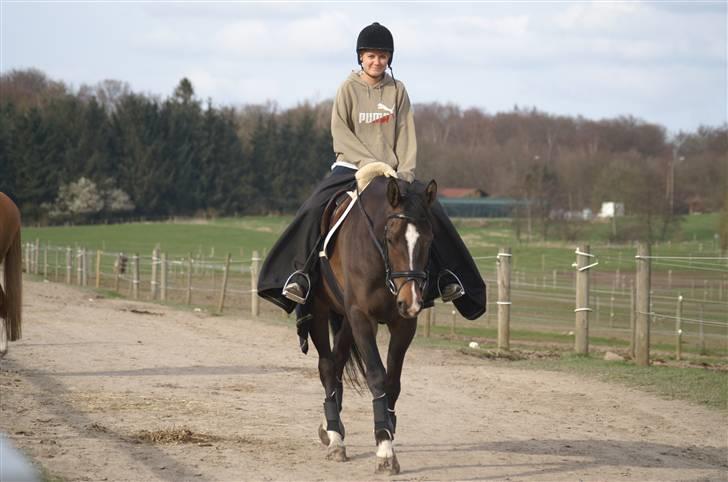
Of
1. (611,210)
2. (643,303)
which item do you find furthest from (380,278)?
(611,210)

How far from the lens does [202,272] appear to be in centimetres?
Answer: 4512

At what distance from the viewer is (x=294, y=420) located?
895 centimetres

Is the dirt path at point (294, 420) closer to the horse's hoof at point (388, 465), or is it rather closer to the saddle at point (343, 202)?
the horse's hoof at point (388, 465)

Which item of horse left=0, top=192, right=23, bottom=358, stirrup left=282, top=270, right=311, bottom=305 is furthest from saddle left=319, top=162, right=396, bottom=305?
horse left=0, top=192, right=23, bottom=358

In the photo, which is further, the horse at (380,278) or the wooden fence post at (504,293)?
the wooden fence post at (504,293)

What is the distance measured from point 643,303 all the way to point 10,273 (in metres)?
7.46

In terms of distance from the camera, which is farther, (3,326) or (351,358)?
(3,326)

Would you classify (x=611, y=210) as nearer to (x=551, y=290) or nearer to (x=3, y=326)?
(x=551, y=290)

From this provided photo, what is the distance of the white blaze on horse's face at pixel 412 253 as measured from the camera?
261 inches

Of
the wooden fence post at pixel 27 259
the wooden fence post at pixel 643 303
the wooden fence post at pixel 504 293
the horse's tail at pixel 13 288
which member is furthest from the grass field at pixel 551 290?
the horse's tail at pixel 13 288

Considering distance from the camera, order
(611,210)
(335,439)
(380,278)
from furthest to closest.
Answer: (611,210), (335,439), (380,278)

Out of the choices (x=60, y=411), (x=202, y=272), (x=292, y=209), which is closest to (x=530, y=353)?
(x=60, y=411)

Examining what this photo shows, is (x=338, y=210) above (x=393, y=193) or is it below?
below

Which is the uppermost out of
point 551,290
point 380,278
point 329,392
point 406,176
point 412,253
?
point 406,176
